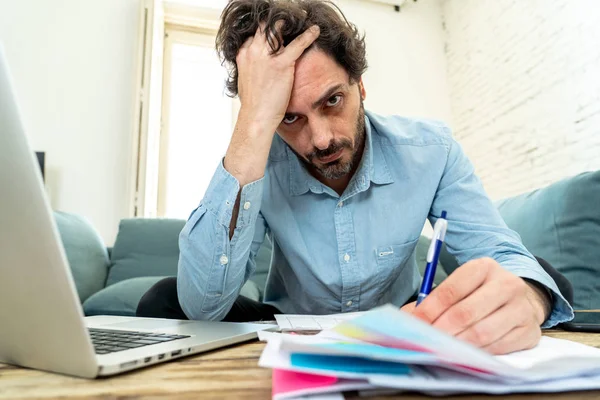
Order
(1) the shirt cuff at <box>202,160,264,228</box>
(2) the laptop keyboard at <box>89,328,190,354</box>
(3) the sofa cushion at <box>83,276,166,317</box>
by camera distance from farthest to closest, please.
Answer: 1. (3) the sofa cushion at <box>83,276,166,317</box>
2. (1) the shirt cuff at <box>202,160,264,228</box>
3. (2) the laptop keyboard at <box>89,328,190,354</box>

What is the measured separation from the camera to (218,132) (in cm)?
330

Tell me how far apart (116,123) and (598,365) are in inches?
121

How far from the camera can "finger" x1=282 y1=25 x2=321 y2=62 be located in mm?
875

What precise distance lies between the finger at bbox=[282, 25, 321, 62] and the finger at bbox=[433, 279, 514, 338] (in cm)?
61

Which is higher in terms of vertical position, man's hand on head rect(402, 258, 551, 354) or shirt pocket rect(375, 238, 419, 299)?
man's hand on head rect(402, 258, 551, 354)

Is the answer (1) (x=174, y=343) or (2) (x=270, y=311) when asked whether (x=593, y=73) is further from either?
(1) (x=174, y=343)

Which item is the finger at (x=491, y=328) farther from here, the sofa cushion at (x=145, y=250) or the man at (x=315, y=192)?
the sofa cushion at (x=145, y=250)

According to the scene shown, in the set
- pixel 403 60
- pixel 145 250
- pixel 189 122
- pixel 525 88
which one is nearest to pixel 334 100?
pixel 145 250

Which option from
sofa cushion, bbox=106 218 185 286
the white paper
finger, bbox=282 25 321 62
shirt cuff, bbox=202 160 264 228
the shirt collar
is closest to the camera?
the white paper

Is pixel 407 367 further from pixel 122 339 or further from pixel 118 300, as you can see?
pixel 118 300

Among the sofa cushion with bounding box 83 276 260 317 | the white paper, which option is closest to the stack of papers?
the white paper

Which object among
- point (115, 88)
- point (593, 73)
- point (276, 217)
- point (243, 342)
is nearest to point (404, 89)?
point (593, 73)

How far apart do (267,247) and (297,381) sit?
5.92ft

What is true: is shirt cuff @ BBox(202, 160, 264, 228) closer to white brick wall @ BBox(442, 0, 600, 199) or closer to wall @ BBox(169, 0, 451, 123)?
white brick wall @ BBox(442, 0, 600, 199)
